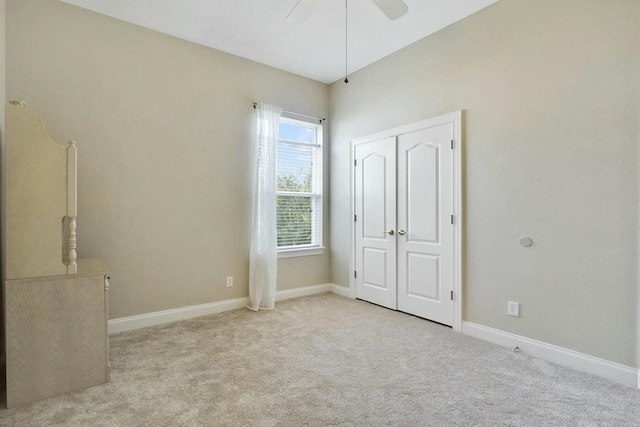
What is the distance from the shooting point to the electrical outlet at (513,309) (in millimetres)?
2824

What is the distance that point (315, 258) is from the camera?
4.71 metres

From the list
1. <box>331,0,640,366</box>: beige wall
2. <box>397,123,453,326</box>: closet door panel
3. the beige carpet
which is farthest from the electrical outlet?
<box>397,123,453,326</box>: closet door panel

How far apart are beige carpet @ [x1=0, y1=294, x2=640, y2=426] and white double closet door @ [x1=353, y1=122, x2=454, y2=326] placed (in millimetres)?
550

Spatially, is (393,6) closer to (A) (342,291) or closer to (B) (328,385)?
(B) (328,385)

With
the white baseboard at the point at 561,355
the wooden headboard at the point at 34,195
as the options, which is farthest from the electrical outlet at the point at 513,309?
the wooden headboard at the point at 34,195

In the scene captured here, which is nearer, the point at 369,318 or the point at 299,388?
the point at 299,388

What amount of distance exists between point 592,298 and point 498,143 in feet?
4.63

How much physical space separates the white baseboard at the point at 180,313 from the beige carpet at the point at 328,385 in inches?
4.7

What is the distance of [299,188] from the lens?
4.58 m

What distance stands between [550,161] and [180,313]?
3.76m

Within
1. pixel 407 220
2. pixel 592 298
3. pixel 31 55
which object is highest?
pixel 31 55

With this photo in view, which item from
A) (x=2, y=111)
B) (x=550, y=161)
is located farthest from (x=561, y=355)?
(x=2, y=111)

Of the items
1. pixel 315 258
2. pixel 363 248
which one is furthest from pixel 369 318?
pixel 315 258

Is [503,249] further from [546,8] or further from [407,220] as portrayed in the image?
[546,8]
